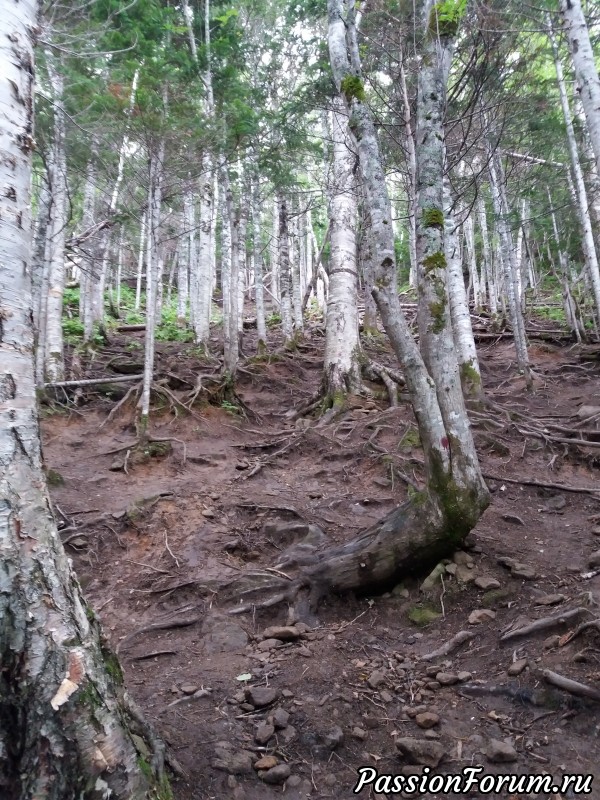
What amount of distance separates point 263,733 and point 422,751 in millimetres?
926

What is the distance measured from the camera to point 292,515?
614 cm

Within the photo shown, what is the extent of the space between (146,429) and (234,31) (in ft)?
37.0

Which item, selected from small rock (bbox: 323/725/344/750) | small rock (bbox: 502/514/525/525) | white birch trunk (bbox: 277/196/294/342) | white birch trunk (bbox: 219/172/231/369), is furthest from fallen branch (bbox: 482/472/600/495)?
white birch trunk (bbox: 277/196/294/342)

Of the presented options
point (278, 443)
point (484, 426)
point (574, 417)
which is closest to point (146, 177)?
point (278, 443)

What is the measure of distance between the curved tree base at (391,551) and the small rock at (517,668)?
46.5 inches

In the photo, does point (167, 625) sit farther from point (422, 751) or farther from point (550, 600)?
point (550, 600)

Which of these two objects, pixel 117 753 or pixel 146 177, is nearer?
pixel 117 753

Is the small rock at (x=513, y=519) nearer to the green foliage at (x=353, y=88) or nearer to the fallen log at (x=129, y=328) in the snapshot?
the green foliage at (x=353, y=88)

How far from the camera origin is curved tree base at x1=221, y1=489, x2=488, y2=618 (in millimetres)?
4230

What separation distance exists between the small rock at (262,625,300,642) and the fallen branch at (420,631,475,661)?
1.06 metres

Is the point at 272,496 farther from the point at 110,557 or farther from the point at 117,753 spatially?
the point at 117,753

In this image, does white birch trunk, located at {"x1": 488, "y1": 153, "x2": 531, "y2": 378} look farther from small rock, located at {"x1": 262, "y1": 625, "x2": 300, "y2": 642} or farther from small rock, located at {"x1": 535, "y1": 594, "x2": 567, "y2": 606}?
small rock, located at {"x1": 262, "y1": 625, "x2": 300, "y2": 642}

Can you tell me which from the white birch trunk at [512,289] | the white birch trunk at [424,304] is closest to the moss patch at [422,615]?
the white birch trunk at [424,304]

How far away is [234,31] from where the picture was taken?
1316cm
